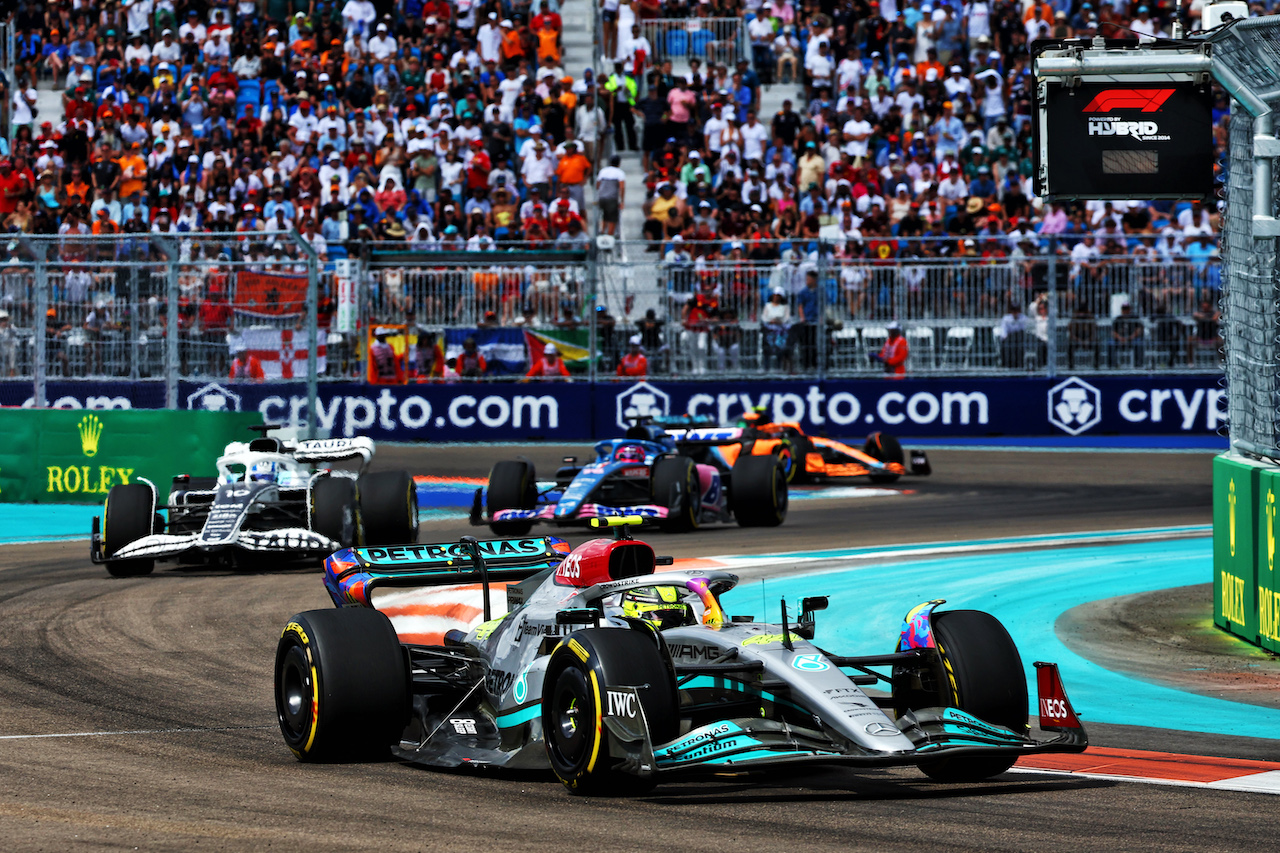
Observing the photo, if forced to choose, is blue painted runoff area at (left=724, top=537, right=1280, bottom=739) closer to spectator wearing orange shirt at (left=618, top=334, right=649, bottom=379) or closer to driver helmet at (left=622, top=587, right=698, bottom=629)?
driver helmet at (left=622, top=587, right=698, bottom=629)

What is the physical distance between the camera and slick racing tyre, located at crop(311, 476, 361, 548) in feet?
49.1

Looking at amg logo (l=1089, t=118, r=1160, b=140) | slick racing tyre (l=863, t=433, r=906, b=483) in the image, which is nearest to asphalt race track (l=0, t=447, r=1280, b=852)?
amg logo (l=1089, t=118, r=1160, b=140)

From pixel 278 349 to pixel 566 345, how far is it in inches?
238

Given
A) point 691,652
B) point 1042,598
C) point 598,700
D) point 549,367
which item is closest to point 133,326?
point 549,367

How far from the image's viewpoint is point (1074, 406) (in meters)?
26.7

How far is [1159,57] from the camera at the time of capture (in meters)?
12.0

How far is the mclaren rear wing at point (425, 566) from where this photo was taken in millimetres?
8570

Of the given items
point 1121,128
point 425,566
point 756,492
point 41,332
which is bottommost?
point 756,492

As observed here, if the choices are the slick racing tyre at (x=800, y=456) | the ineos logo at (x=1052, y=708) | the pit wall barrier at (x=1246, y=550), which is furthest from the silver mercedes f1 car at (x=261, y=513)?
the ineos logo at (x=1052, y=708)

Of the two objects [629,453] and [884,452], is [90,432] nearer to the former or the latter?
[629,453]

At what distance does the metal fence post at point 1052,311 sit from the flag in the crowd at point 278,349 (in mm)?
10811

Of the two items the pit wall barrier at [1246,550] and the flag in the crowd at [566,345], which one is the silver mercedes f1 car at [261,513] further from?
the flag in the crowd at [566,345]

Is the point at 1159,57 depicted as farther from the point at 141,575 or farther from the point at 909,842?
the point at 141,575

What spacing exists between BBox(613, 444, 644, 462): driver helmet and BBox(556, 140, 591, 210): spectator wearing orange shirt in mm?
12443
